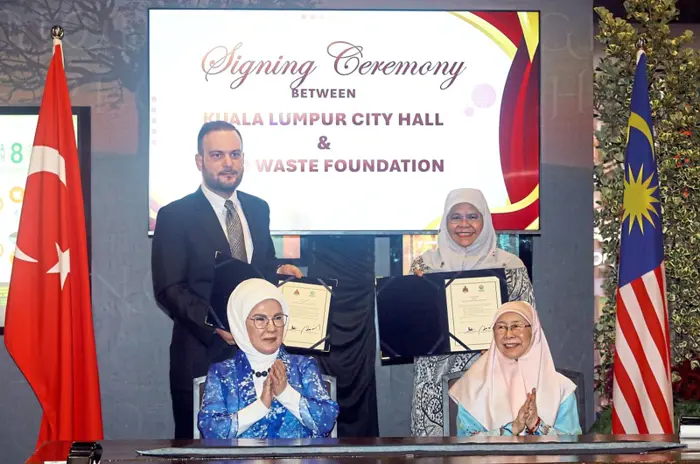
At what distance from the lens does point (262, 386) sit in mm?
3480

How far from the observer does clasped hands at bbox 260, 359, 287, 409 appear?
3348 mm

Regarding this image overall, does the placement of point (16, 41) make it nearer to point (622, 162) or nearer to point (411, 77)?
point (411, 77)

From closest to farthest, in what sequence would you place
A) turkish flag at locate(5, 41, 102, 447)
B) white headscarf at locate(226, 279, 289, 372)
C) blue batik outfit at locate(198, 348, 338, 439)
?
blue batik outfit at locate(198, 348, 338, 439) < white headscarf at locate(226, 279, 289, 372) < turkish flag at locate(5, 41, 102, 447)

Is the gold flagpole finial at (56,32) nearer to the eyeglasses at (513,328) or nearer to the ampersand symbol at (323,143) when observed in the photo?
the ampersand symbol at (323,143)

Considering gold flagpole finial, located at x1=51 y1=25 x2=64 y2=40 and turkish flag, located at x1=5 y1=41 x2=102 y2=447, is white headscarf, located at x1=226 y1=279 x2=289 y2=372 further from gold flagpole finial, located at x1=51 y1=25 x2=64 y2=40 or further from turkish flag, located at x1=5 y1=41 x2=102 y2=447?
gold flagpole finial, located at x1=51 y1=25 x2=64 y2=40

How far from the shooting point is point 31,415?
4652 mm

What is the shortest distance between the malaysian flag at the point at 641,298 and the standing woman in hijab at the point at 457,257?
504 millimetres

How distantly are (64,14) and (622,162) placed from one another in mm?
2942

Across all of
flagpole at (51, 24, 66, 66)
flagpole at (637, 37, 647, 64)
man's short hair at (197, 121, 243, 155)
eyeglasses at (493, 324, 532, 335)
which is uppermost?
flagpole at (51, 24, 66, 66)

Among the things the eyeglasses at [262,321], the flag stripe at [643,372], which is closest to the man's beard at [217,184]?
the eyeglasses at [262,321]

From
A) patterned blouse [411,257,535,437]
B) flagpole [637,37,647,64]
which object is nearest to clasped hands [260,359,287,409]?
patterned blouse [411,257,535,437]

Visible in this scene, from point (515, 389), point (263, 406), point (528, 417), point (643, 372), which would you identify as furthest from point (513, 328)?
point (263, 406)

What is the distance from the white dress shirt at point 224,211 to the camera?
4.51m

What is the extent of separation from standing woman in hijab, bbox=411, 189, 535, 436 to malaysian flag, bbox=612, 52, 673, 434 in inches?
19.8
